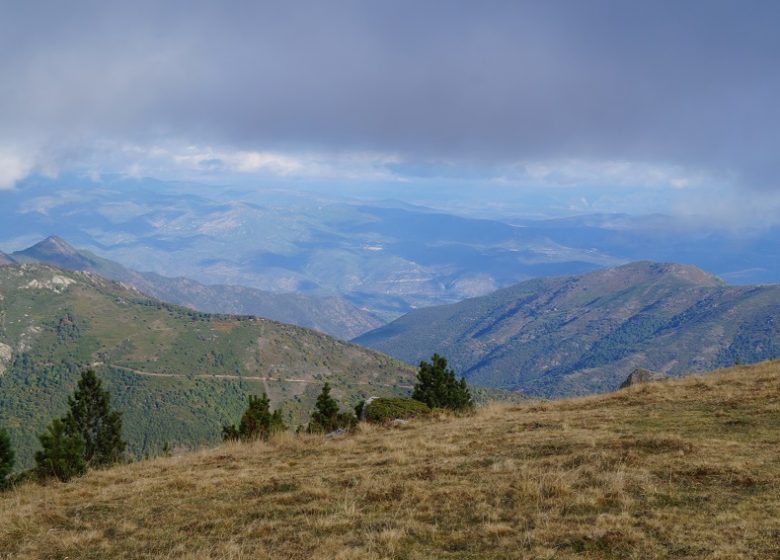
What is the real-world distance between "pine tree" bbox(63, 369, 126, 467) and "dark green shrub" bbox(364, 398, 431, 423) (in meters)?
19.4

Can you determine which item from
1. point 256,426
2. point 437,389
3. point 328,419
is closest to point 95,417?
point 256,426

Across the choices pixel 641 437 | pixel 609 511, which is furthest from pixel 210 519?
pixel 641 437

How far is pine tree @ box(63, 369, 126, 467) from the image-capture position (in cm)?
3750

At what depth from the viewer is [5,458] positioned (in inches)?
770

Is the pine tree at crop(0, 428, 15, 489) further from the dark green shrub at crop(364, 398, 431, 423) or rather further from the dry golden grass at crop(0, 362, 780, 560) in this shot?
the dark green shrub at crop(364, 398, 431, 423)

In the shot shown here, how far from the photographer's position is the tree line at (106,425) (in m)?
18.6

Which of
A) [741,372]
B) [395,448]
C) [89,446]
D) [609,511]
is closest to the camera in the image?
[609,511]

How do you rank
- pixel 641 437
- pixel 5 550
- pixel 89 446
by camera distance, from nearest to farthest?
pixel 5 550 < pixel 641 437 < pixel 89 446

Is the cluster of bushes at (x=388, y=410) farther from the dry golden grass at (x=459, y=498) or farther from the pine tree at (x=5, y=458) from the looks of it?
the pine tree at (x=5, y=458)

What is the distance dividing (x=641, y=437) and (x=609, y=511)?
5.58 meters

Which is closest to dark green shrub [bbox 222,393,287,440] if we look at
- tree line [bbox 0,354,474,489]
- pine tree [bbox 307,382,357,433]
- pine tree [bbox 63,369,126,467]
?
tree line [bbox 0,354,474,489]

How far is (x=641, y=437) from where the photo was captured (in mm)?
15398

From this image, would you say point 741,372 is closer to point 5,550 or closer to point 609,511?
point 609,511

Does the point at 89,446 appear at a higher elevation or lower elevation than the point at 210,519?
lower
